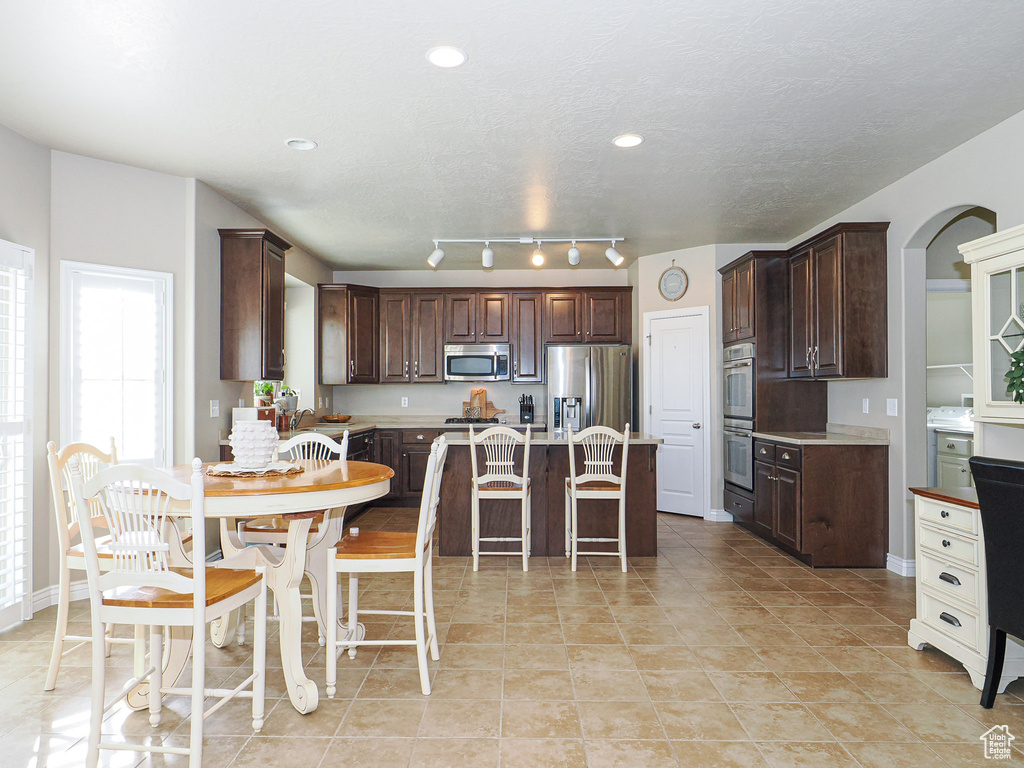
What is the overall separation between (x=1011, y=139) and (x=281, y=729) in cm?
437

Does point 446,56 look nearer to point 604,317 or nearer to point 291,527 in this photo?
point 291,527

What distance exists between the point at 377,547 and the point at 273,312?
2.68m

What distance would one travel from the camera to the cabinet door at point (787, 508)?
173 inches

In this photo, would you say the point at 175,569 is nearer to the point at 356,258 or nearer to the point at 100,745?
the point at 100,745

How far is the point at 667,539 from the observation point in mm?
5230

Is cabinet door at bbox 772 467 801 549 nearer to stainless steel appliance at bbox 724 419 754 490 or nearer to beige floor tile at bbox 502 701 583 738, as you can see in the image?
stainless steel appliance at bbox 724 419 754 490

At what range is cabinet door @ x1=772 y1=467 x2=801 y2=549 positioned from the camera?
14.4 feet

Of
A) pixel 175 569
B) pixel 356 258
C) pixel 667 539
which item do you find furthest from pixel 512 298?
pixel 175 569

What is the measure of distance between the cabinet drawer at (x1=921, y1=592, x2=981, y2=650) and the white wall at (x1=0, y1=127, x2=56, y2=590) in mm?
4708

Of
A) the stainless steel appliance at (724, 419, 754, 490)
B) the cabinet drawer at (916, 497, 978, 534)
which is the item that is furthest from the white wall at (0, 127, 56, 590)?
the stainless steel appliance at (724, 419, 754, 490)

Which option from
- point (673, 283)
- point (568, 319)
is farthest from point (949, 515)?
point (568, 319)

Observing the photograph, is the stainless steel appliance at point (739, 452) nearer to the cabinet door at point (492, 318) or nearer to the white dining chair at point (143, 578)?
the cabinet door at point (492, 318)

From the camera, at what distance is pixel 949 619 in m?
2.75

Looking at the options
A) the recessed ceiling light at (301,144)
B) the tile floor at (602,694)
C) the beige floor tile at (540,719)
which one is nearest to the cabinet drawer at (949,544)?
the tile floor at (602,694)
